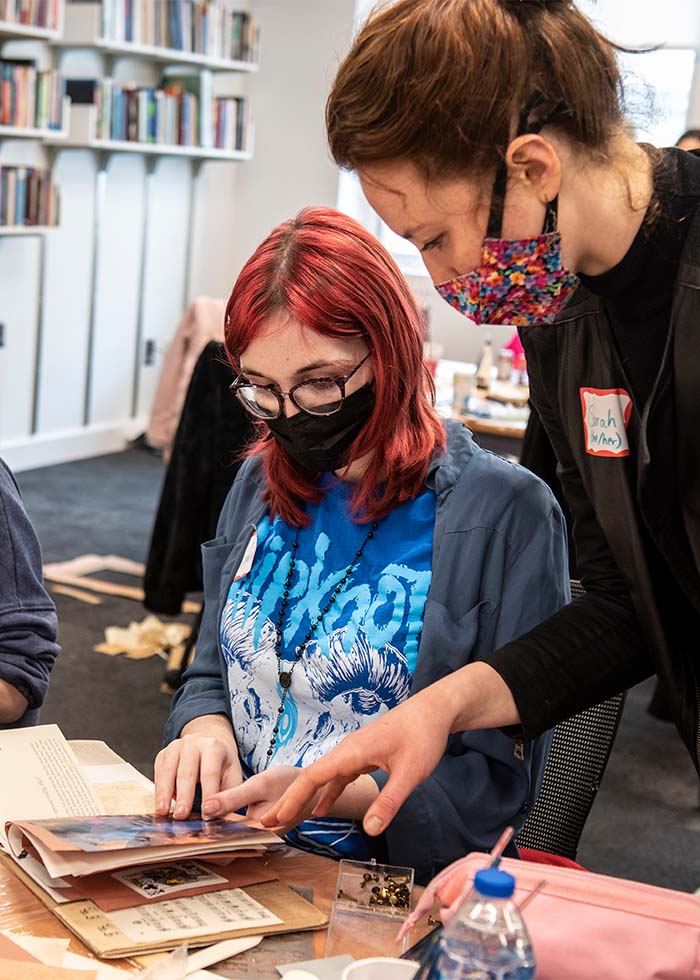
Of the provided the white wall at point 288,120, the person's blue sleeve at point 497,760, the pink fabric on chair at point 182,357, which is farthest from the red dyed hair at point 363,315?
the white wall at point 288,120

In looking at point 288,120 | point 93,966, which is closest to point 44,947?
point 93,966

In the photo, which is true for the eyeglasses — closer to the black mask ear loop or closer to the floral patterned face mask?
the floral patterned face mask

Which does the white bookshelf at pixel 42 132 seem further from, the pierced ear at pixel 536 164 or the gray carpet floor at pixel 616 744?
the pierced ear at pixel 536 164

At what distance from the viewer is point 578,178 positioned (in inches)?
41.8

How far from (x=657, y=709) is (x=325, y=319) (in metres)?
2.82

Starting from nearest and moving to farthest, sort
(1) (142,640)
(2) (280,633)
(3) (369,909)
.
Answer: (3) (369,909)
(2) (280,633)
(1) (142,640)

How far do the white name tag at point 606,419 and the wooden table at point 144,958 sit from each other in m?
0.51

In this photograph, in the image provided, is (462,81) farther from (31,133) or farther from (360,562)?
(31,133)

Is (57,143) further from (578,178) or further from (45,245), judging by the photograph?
(578,178)

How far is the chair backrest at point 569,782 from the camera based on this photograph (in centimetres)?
170

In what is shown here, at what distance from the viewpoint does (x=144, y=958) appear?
1.11 m

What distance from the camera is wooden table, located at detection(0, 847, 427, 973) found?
1.14m

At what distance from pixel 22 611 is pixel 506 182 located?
1.03m

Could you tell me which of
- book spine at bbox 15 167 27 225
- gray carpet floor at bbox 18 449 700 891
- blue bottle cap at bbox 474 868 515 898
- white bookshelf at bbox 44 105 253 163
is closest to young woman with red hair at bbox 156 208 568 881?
blue bottle cap at bbox 474 868 515 898
